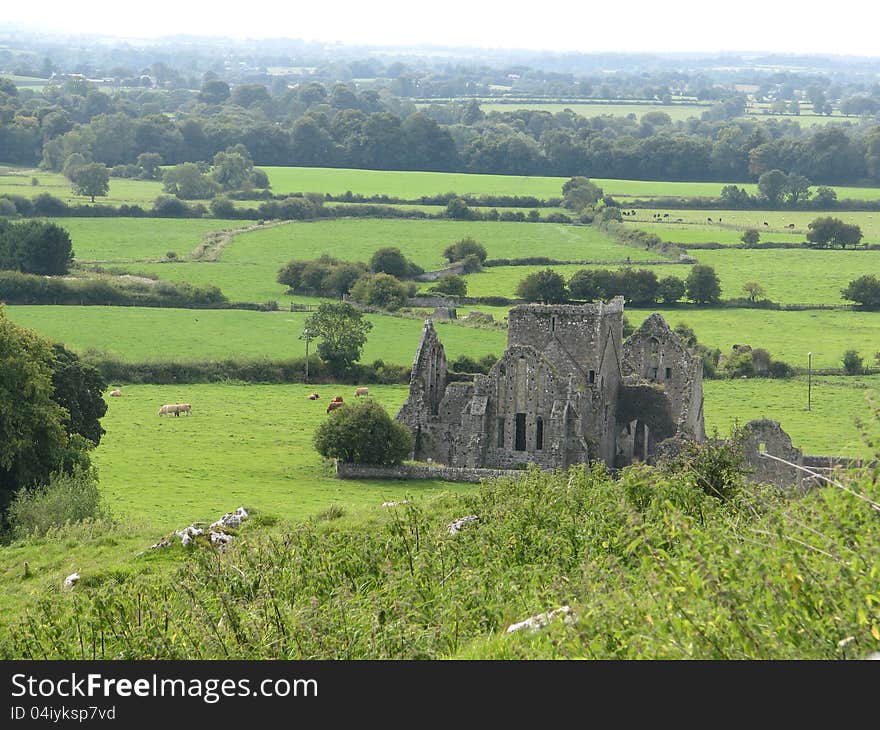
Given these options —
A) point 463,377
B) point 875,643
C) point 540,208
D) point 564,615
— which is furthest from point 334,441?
point 540,208

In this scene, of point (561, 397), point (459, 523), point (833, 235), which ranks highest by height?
point (459, 523)

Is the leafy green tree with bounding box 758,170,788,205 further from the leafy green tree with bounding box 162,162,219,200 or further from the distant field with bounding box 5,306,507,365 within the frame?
the distant field with bounding box 5,306,507,365

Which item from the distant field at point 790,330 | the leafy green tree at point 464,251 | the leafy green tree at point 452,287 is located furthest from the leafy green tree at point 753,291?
the leafy green tree at point 464,251

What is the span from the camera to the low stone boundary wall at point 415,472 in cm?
5166

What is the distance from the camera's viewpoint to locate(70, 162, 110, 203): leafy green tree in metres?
160

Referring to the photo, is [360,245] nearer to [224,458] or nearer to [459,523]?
[224,458]

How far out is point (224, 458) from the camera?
58344mm

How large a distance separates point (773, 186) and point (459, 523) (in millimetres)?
149297

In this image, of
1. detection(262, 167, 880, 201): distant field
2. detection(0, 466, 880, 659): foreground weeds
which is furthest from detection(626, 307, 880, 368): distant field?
detection(262, 167, 880, 201): distant field

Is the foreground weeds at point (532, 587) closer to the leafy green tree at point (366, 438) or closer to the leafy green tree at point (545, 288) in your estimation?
the leafy green tree at point (366, 438)

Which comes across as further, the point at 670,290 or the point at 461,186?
the point at 461,186

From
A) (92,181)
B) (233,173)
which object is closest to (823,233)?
(233,173)

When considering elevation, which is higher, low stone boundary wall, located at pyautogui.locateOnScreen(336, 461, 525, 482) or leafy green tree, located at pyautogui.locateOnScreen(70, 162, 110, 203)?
low stone boundary wall, located at pyautogui.locateOnScreen(336, 461, 525, 482)

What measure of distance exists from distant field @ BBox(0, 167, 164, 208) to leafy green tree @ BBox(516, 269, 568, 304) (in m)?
63.4
